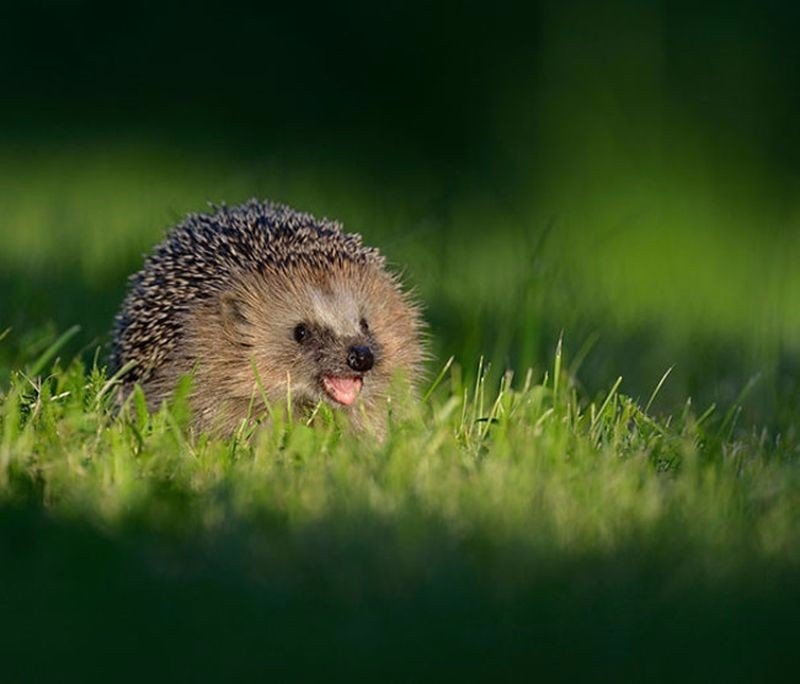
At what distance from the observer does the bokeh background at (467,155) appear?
26.6ft

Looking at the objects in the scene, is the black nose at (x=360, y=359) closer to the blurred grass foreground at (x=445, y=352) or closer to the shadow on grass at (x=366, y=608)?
the blurred grass foreground at (x=445, y=352)

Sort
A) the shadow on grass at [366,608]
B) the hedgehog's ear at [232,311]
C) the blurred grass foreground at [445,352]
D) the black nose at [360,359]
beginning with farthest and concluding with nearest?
the hedgehog's ear at [232,311]
the black nose at [360,359]
the blurred grass foreground at [445,352]
the shadow on grass at [366,608]

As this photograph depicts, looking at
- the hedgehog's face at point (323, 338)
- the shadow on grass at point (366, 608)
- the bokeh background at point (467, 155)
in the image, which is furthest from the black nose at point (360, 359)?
the shadow on grass at point (366, 608)

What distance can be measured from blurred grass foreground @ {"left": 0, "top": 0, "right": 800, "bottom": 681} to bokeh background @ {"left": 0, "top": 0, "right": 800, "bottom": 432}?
0.04 metres

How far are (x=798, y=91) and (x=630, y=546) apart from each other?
12617 mm

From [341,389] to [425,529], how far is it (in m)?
2.12

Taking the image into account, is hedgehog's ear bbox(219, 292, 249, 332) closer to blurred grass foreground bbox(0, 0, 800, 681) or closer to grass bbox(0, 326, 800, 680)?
blurred grass foreground bbox(0, 0, 800, 681)

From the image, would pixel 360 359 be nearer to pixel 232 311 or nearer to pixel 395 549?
pixel 232 311

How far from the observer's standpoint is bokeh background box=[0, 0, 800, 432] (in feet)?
26.6

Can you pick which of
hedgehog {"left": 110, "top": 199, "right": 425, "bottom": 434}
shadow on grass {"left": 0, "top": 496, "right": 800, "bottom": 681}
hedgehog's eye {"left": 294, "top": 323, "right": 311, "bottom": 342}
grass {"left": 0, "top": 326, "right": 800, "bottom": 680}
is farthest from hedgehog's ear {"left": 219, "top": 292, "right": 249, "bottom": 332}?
shadow on grass {"left": 0, "top": 496, "right": 800, "bottom": 681}

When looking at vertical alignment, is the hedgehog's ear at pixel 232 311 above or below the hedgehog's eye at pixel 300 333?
above

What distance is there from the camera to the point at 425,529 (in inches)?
164

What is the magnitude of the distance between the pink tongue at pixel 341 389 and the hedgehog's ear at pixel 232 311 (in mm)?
398

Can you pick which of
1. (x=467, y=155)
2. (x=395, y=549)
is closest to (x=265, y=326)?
(x=395, y=549)
